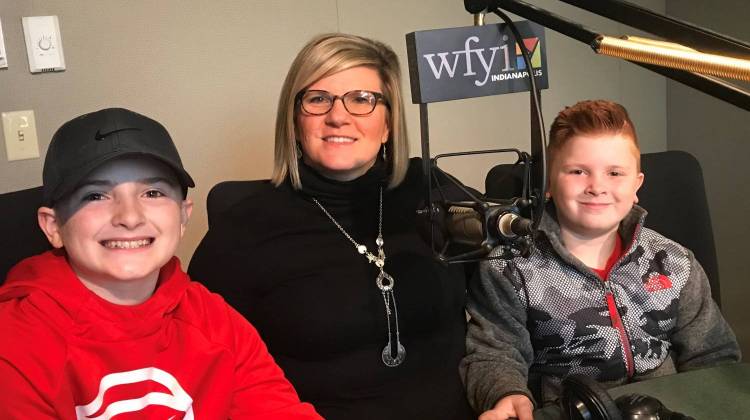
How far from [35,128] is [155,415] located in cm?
100

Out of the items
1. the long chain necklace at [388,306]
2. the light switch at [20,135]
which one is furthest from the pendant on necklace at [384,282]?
the light switch at [20,135]

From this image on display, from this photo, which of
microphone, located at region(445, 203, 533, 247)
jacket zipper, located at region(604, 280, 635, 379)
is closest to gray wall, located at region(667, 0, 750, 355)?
jacket zipper, located at region(604, 280, 635, 379)

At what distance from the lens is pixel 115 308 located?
42.4 inches

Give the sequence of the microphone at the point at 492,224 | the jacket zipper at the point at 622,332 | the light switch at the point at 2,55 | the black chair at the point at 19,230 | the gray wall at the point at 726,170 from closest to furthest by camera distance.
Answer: the microphone at the point at 492,224
the black chair at the point at 19,230
the jacket zipper at the point at 622,332
the light switch at the point at 2,55
the gray wall at the point at 726,170

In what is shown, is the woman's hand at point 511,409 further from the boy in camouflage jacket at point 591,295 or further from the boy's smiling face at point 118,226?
the boy's smiling face at point 118,226

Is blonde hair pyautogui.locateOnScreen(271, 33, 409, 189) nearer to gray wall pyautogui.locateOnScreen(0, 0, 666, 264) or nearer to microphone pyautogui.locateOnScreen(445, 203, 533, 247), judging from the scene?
gray wall pyautogui.locateOnScreen(0, 0, 666, 264)

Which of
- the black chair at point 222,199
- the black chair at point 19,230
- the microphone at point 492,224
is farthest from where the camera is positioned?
the black chair at point 222,199

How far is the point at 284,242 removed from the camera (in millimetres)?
1471

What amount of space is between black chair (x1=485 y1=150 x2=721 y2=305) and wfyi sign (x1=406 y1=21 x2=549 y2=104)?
2.66 feet

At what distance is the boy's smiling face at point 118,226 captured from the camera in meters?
1.05

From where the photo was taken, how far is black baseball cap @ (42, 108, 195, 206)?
3.37 ft

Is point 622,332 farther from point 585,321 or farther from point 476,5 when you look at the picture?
point 476,5

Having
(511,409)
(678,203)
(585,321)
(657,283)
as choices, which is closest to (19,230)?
(511,409)

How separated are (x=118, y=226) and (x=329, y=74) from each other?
58 cm
